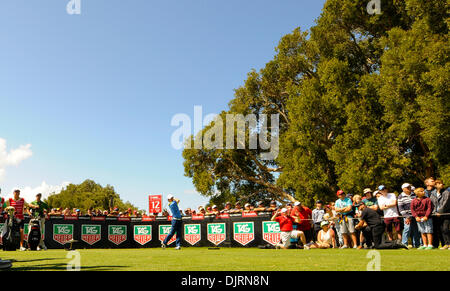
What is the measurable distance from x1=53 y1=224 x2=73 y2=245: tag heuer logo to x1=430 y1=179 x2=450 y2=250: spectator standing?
59.9 ft

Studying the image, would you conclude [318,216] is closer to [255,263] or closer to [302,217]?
[302,217]

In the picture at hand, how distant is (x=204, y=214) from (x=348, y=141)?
9616mm

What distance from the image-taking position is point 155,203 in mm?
31531

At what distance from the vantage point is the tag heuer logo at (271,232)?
746 inches

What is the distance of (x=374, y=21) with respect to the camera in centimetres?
2547

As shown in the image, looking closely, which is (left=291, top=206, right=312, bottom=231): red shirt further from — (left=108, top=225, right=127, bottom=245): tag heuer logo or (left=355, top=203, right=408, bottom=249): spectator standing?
(left=108, top=225, right=127, bottom=245): tag heuer logo

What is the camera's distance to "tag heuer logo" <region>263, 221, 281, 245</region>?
18.9 m

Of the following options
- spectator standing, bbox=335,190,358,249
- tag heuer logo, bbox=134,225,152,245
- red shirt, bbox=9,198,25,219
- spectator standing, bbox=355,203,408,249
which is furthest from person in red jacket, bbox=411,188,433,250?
tag heuer logo, bbox=134,225,152,245

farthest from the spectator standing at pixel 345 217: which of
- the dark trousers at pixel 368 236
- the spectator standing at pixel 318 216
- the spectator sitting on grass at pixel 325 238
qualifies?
the spectator standing at pixel 318 216

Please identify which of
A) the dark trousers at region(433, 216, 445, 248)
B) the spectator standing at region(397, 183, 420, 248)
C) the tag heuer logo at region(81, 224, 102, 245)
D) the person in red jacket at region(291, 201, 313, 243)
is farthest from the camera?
the tag heuer logo at region(81, 224, 102, 245)

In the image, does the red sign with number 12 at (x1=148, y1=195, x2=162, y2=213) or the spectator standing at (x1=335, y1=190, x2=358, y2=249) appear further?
the red sign with number 12 at (x1=148, y1=195, x2=162, y2=213)

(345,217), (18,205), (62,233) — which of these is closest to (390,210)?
(345,217)
